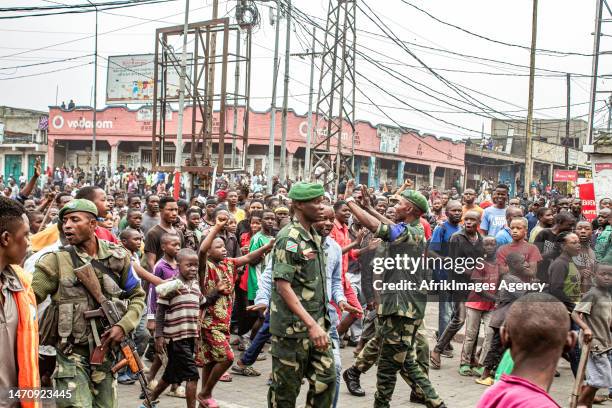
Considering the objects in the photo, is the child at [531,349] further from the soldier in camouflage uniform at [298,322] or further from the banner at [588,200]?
the banner at [588,200]

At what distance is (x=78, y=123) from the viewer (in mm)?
37969

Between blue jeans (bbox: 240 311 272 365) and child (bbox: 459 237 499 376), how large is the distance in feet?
7.69

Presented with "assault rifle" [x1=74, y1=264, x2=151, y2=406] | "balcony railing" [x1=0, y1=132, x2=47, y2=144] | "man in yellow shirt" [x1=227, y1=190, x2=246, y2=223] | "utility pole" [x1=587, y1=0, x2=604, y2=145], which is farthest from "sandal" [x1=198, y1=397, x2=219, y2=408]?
"balcony railing" [x1=0, y1=132, x2=47, y2=144]

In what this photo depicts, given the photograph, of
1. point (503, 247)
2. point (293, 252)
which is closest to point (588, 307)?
point (503, 247)

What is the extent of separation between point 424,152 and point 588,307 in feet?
121

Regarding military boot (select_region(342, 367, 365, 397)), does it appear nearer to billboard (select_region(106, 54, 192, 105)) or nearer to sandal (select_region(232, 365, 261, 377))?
A: sandal (select_region(232, 365, 261, 377))

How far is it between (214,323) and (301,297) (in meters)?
1.79

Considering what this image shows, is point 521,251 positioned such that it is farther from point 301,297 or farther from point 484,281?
point 301,297

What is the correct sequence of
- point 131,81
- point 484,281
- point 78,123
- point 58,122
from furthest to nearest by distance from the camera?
point 131,81 < point 58,122 < point 78,123 < point 484,281

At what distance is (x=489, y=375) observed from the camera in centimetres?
755

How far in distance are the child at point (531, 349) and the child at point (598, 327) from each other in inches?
160

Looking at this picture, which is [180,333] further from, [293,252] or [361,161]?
[361,161]

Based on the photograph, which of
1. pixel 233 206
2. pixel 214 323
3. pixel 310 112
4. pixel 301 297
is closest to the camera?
pixel 301 297

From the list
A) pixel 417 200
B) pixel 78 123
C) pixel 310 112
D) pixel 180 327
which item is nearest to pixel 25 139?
pixel 78 123
